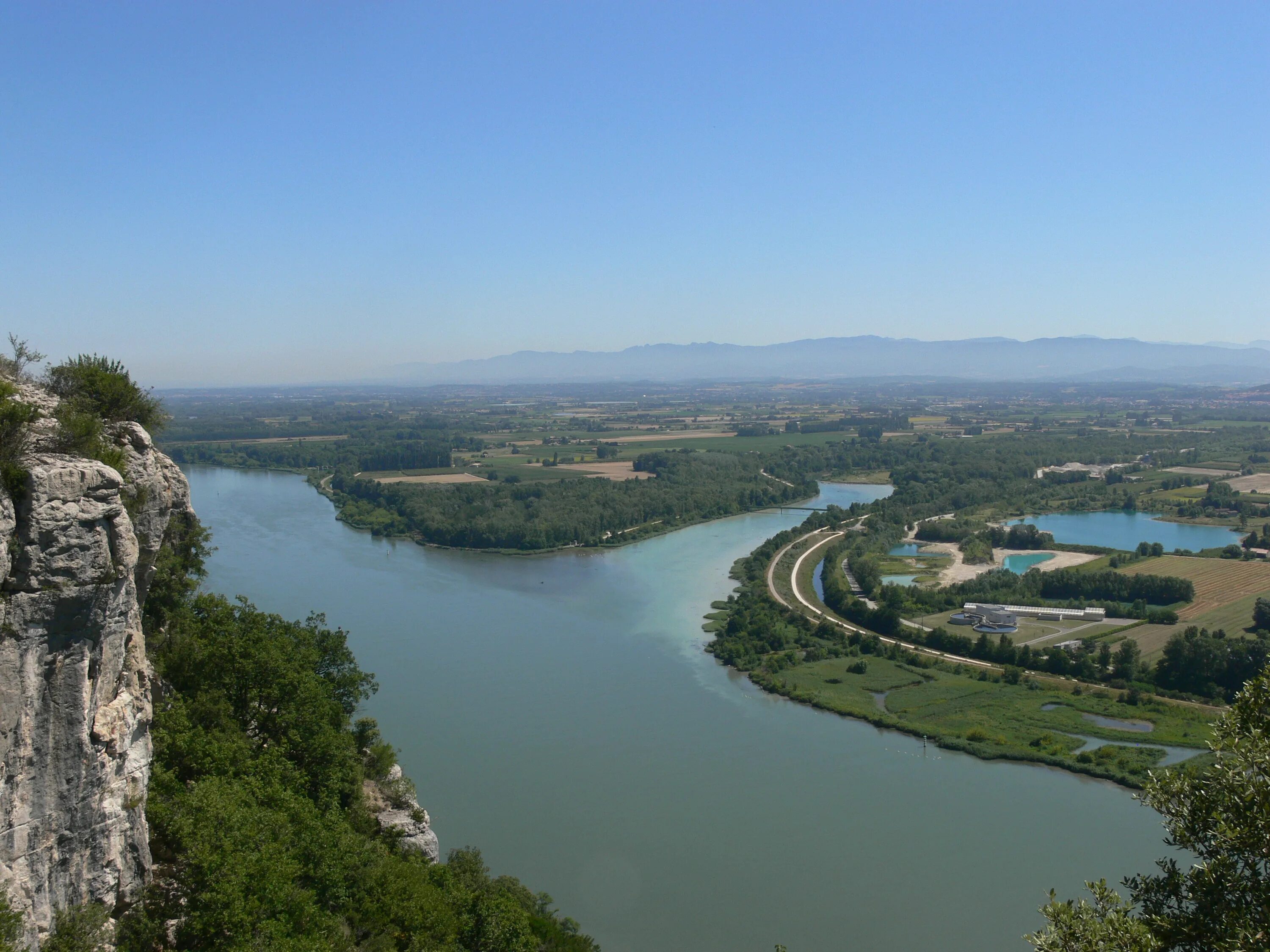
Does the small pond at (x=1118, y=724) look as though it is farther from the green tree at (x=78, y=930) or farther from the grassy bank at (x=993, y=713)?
the green tree at (x=78, y=930)

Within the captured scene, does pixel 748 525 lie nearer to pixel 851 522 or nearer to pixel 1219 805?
pixel 851 522

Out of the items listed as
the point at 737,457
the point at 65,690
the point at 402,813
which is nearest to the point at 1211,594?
the point at 402,813

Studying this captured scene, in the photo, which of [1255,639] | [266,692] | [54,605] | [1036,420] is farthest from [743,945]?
[1036,420]

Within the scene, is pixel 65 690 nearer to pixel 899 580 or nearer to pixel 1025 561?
pixel 899 580

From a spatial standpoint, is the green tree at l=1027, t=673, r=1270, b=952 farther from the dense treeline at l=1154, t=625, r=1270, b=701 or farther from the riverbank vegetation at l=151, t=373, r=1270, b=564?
the dense treeline at l=1154, t=625, r=1270, b=701

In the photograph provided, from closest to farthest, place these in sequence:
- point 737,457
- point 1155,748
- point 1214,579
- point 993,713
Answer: point 1155,748
point 993,713
point 1214,579
point 737,457

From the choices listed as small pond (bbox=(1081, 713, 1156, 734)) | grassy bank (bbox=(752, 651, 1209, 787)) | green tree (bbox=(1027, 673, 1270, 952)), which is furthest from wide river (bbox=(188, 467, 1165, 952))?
green tree (bbox=(1027, 673, 1270, 952))

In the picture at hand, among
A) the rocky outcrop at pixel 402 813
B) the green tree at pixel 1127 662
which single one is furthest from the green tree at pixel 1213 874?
the green tree at pixel 1127 662
